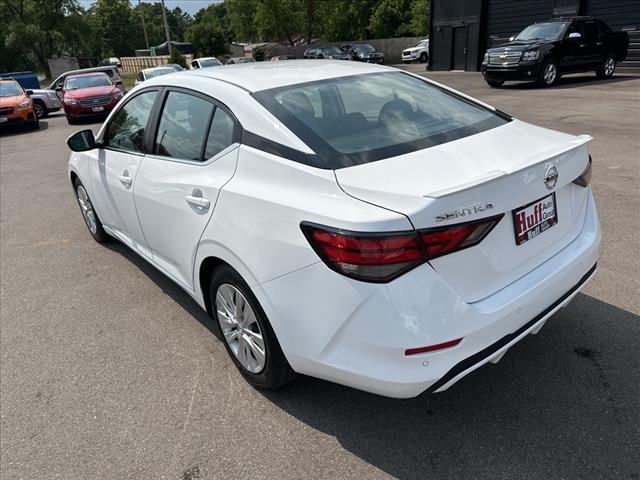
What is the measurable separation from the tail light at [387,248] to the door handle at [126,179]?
83.5 inches

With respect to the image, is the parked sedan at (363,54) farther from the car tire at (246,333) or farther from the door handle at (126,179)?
the car tire at (246,333)

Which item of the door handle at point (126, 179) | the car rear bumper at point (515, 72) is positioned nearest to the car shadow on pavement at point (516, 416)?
the door handle at point (126, 179)

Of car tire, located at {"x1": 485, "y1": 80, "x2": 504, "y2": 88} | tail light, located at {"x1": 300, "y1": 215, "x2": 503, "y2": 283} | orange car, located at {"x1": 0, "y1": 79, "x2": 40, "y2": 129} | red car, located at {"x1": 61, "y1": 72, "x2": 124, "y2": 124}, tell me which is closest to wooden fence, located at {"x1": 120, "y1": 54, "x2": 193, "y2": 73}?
red car, located at {"x1": 61, "y1": 72, "x2": 124, "y2": 124}

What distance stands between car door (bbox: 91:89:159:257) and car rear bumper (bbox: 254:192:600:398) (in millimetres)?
1803

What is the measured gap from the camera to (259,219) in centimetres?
235

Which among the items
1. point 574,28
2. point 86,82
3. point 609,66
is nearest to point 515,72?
point 574,28

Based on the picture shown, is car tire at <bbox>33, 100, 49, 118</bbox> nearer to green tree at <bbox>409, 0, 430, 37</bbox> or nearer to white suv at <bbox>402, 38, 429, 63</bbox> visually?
white suv at <bbox>402, 38, 429, 63</bbox>

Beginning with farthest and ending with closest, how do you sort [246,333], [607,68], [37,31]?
[37,31], [607,68], [246,333]

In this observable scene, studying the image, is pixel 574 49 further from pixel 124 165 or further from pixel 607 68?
pixel 124 165

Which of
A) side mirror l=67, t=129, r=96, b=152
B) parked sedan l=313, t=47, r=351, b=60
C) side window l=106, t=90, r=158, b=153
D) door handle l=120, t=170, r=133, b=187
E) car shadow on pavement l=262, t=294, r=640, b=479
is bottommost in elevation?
parked sedan l=313, t=47, r=351, b=60

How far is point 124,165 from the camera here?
3727mm

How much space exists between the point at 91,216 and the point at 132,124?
67.1 inches

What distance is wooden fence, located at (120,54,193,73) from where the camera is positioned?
44772 millimetres

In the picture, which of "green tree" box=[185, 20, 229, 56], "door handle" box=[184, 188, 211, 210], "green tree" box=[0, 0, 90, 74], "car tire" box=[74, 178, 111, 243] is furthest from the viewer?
"green tree" box=[185, 20, 229, 56]
